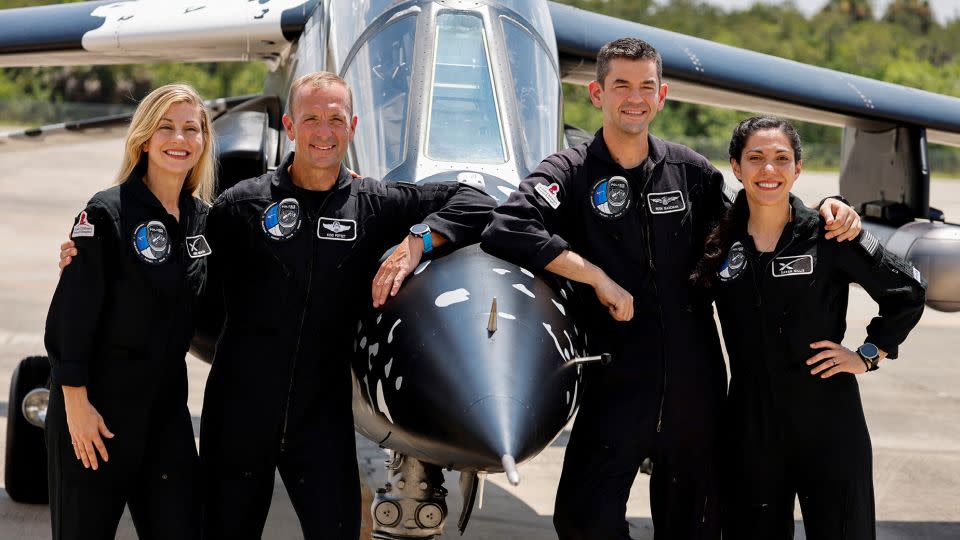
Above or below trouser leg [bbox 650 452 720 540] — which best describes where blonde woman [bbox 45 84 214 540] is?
above

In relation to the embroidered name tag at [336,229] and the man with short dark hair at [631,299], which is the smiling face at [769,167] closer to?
the man with short dark hair at [631,299]

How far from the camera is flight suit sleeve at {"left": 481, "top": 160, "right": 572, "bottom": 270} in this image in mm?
4082

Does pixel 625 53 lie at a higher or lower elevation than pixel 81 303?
higher

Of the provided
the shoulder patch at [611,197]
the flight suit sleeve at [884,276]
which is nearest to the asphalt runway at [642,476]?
the flight suit sleeve at [884,276]

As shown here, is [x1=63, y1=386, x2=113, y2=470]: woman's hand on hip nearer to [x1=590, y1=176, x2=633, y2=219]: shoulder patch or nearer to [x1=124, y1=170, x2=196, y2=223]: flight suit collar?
[x1=124, y1=170, x2=196, y2=223]: flight suit collar

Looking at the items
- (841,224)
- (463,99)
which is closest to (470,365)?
(841,224)

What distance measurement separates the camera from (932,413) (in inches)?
414

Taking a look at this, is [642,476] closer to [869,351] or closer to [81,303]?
[869,351]

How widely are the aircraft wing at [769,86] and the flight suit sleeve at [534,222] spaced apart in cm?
287

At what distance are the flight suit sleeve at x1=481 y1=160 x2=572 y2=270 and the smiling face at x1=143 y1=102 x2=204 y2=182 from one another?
1034 mm

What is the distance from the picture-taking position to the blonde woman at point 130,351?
12.6ft

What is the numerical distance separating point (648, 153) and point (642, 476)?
4341 millimetres

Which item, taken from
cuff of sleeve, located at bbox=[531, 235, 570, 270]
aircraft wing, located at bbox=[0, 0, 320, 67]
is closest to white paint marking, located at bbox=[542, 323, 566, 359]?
cuff of sleeve, located at bbox=[531, 235, 570, 270]

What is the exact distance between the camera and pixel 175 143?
401cm
